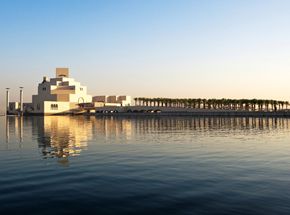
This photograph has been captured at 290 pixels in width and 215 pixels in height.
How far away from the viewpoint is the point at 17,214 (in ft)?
45.1

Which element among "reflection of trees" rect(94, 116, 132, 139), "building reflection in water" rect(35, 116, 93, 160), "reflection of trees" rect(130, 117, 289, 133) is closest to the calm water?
"building reflection in water" rect(35, 116, 93, 160)

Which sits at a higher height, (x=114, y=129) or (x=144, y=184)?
(x=144, y=184)

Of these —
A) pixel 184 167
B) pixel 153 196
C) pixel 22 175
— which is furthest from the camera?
pixel 184 167

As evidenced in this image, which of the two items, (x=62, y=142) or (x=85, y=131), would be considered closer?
(x=62, y=142)

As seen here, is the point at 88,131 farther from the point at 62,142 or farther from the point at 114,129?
the point at 62,142

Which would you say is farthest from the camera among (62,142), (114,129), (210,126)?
(210,126)

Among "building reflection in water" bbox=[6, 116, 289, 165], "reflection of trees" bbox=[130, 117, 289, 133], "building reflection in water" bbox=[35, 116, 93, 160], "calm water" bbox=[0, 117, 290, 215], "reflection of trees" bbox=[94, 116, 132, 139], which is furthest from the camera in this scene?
"reflection of trees" bbox=[130, 117, 289, 133]

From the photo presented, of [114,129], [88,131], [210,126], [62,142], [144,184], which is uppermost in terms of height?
[144,184]

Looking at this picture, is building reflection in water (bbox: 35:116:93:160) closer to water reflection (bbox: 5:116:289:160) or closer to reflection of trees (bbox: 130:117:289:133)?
water reflection (bbox: 5:116:289:160)

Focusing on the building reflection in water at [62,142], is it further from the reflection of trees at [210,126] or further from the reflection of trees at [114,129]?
the reflection of trees at [210,126]

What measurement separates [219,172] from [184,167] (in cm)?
327

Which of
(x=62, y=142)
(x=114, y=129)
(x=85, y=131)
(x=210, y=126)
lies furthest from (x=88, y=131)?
(x=210, y=126)

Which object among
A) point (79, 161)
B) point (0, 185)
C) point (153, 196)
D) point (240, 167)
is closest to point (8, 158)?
point (79, 161)

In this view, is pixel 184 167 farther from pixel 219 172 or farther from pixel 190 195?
pixel 190 195
